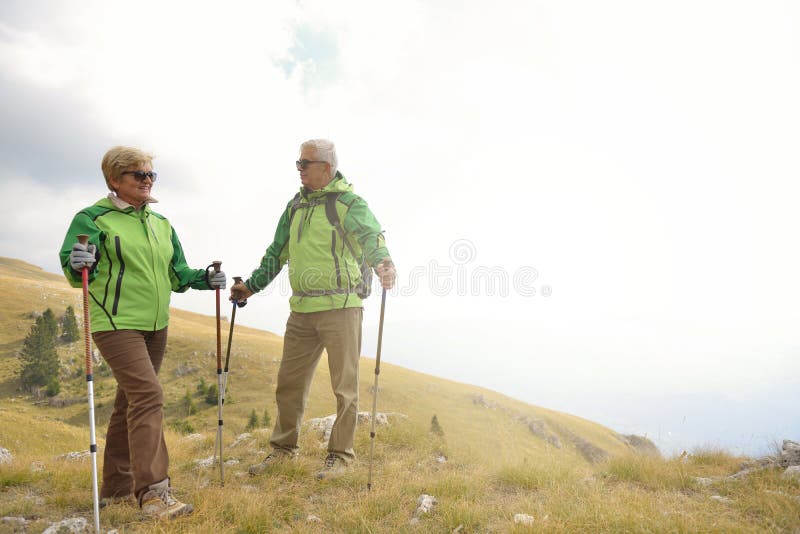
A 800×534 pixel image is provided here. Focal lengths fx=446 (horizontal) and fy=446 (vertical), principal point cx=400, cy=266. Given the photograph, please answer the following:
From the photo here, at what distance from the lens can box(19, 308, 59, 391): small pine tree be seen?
59.8 meters

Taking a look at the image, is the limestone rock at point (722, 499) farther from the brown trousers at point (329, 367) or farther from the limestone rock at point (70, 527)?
the limestone rock at point (70, 527)

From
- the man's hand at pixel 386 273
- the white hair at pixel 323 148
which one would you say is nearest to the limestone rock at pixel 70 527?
the man's hand at pixel 386 273

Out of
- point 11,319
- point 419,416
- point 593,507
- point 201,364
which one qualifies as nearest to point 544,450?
point 419,416

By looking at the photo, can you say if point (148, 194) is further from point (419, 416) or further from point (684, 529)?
→ point (419, 416)

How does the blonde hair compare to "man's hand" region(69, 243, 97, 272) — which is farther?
the blonde hair

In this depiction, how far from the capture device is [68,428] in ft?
119

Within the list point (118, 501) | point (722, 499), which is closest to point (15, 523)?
point (118, 501)

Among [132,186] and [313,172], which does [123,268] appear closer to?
[132,186]

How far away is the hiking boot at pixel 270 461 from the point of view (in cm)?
587

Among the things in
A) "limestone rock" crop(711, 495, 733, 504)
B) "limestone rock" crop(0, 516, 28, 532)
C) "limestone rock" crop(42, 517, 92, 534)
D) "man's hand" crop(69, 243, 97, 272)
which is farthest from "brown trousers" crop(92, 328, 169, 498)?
"limestone rock" crop(711, 495, 733, 504)

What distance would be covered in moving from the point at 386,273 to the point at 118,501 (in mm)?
3894

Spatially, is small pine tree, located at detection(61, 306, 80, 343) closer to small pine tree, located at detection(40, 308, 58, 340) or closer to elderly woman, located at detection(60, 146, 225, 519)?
small pine tree, located at detection(40, 308, 58, 340)

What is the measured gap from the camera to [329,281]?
582 centimetres

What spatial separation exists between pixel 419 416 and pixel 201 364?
1309 inches
